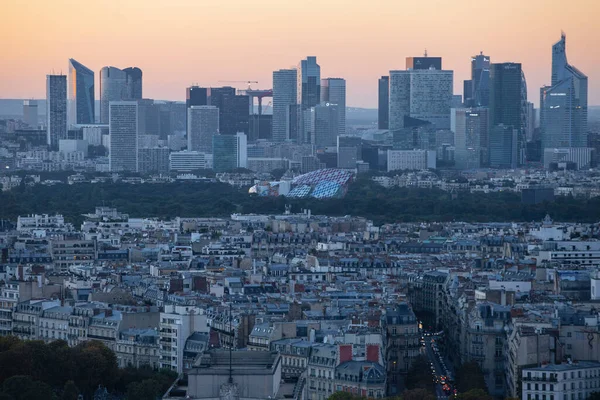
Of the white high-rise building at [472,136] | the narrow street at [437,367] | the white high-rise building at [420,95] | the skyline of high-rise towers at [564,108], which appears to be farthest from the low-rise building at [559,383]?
the white high-rise building at [420,95]

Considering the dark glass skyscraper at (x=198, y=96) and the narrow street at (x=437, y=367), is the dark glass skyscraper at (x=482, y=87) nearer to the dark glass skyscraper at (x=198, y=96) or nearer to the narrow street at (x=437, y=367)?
the dark glass skyscraper at (x=198, y=96)

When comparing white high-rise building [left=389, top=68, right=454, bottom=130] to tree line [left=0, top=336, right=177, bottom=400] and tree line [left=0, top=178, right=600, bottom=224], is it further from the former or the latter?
tree line [left=0, top=336, right=177, bottom=400]

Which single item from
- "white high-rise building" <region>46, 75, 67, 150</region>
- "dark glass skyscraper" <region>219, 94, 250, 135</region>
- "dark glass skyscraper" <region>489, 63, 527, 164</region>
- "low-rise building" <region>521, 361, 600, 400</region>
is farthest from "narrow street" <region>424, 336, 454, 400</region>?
"dark glass skyscraper" <region>219, 94, 250, 135</region>

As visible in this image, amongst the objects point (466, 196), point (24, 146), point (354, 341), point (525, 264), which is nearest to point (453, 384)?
point (354, 341)

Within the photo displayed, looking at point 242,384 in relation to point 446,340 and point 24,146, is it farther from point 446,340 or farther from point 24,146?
point 24,146

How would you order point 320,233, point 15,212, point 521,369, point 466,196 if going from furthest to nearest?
1. point 466,196
2. point 15,212
3. point 320,233
4. point 521,369

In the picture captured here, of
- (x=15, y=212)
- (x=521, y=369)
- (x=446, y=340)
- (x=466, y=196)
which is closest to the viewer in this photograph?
(x=521, y=369)

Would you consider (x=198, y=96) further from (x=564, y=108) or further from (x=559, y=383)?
(x=559, y=383)
